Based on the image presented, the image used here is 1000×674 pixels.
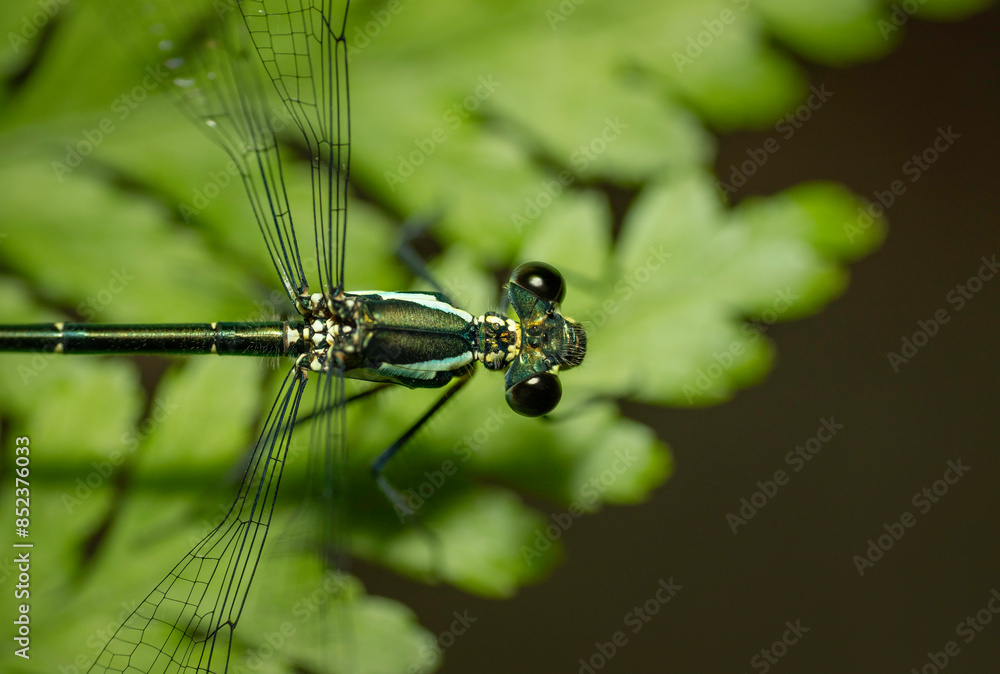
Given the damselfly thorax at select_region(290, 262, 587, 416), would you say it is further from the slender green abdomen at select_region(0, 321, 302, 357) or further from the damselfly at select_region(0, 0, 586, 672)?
the slender green abdomen at select_region(0, 321, 302, 357)

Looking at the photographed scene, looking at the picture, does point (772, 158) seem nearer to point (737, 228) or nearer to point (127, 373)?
point (737, 228)

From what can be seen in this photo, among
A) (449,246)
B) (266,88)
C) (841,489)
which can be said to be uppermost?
(841,489)

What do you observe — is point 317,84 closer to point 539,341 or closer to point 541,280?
point 541,280

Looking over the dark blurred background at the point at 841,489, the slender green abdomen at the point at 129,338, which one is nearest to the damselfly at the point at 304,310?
the slender green abdomen at the point at 129,338

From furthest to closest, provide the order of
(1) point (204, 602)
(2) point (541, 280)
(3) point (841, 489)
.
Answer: (3) point (841, 489) < (2) point (541, 280) < (1) point (204, 602)

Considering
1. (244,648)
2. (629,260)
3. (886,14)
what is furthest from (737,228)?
(244,648)

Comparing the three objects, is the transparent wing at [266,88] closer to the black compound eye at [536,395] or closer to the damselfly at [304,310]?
the damselfly at [304,310]

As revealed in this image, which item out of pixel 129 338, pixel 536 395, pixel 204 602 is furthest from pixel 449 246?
pixel 204 602
